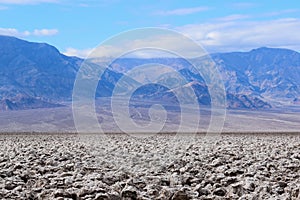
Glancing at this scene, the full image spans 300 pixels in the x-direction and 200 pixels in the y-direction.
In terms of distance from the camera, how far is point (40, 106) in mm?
109375

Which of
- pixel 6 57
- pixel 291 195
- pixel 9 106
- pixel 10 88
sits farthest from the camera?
pixel 6 57

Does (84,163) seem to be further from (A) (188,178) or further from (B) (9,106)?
(B) (9,106)

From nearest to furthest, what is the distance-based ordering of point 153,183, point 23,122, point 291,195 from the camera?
point 291,195, point 153,183, point 23,122

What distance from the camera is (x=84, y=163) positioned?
10.1 metres

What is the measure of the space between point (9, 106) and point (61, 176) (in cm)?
10270

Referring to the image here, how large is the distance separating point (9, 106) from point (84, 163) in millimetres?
100299

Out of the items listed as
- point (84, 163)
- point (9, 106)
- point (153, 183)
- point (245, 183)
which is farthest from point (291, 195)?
point (9, 106)

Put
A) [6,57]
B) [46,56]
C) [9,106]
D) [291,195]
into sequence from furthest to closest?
[46,56] → [6,57] → [9,106] → [291,195]

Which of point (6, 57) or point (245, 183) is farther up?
point (6, 57)

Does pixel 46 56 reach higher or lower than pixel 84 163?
higher

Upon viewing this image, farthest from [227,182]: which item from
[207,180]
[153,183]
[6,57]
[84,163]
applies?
[6,57]

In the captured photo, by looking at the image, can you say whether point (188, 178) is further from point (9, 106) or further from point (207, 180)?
point (9, 106)

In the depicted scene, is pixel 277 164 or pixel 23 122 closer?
pixel 277 164

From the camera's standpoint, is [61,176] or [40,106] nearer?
[61,176]
